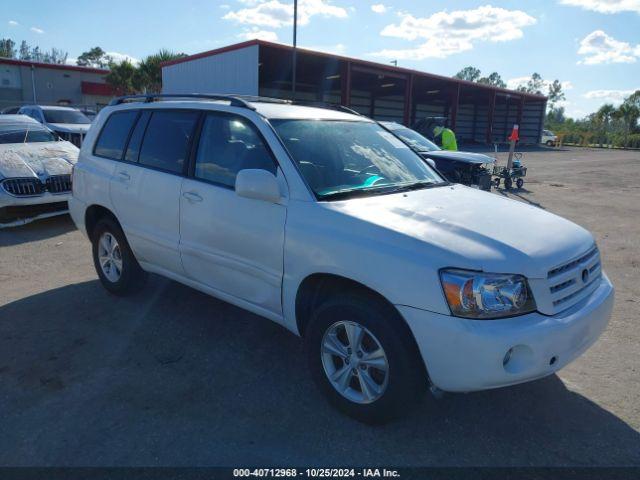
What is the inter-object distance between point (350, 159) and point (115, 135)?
2490 mm

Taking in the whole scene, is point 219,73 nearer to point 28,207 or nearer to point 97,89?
point 28,207

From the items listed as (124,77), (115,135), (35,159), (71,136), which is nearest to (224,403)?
(115,135)

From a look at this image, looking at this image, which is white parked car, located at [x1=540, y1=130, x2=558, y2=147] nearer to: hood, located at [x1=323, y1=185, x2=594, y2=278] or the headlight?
hood, located at [x1=323, y1=185, x2=594, y2=278]

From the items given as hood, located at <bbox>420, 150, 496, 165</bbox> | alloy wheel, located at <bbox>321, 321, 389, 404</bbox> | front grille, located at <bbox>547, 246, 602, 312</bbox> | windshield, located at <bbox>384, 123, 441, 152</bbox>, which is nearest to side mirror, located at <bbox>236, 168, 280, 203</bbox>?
alloy wheel, located at <bbox>321, 321, 389, 404</bbox>

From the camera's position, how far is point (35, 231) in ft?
25.0

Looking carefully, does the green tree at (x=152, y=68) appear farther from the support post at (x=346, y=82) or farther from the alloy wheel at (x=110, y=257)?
the alloy wheel at (x=110, y=257)

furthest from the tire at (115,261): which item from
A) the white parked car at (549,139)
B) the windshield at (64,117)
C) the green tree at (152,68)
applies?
the white parked car at (549,139)

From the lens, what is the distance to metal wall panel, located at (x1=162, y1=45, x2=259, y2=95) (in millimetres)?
24048

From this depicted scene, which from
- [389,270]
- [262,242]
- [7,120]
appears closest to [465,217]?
[389,270]

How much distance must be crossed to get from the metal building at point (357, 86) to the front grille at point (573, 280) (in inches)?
886

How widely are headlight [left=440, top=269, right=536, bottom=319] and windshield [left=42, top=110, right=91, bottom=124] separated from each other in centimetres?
1553

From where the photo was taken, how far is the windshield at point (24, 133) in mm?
8719

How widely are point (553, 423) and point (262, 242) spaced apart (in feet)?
6.85

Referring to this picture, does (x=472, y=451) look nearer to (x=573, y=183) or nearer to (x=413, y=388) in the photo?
A: (x=413, y=388)
